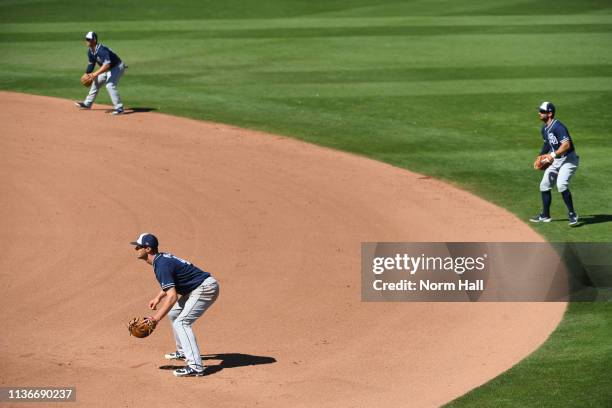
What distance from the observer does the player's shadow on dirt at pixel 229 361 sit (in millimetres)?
13484

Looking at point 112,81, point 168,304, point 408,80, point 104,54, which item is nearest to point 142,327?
point 168,304

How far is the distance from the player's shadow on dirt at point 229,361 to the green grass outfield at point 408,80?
2.82 meters

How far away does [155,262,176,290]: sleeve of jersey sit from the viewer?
12766 millimetres

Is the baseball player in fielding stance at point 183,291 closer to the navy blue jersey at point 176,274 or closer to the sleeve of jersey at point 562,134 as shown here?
the navy blue jersey at point 176,274

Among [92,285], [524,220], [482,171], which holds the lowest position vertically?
[92,285]

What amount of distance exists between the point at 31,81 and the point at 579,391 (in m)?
→ 21.3

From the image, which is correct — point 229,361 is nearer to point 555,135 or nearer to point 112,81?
point 555,135

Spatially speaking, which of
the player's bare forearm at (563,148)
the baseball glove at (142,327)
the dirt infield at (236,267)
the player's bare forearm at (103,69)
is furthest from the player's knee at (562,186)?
the player's bare forearm at (103,69)

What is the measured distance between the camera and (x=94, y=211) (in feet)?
63.7

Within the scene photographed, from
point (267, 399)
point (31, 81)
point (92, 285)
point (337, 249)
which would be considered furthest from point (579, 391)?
point (31, 81)

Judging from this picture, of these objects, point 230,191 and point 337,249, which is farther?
point 230,191

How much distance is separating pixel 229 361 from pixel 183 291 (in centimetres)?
125

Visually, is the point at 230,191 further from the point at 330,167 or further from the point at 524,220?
the point at 524,220

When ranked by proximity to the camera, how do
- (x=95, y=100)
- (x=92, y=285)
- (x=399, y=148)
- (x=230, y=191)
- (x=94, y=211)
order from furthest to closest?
(x=95, y=100) → (x=399, y=148) → (x=230, y=191) → (x=94, y=211) → (x=92, y=285)
